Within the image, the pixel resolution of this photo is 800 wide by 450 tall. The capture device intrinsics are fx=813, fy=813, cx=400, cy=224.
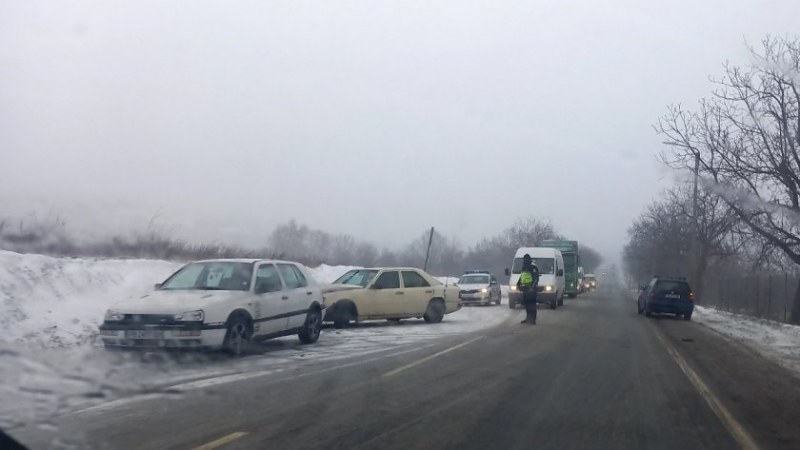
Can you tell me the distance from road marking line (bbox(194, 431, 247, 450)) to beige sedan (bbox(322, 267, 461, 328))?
38.5 feet

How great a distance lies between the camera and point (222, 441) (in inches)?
286

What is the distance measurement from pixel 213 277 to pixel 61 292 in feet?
14.1

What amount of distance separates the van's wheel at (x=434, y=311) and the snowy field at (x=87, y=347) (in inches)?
33.7

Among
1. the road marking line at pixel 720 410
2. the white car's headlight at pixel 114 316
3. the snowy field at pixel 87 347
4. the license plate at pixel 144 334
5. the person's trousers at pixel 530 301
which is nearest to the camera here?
the road marking line at pixel 720 410

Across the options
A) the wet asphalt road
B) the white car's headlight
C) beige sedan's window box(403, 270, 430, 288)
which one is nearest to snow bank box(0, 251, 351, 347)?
the white car's headlight

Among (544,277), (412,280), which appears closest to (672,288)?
(544,277)

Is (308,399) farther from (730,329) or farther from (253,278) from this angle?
(730,329)

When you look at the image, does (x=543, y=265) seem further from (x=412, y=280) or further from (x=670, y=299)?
(x=412, y=280)

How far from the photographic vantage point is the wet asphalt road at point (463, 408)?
7496mm

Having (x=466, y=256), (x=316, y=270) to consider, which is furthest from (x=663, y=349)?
(x=466, y=256)

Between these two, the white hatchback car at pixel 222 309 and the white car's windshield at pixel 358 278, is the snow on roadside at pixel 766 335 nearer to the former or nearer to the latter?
the white hatchback car at pixel 222 309

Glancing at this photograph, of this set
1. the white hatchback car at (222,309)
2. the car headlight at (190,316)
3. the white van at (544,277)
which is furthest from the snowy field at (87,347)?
the white van at (544,277)

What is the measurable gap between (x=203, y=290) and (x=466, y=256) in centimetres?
4457

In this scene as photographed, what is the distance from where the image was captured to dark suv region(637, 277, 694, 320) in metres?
31.3
